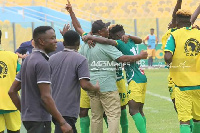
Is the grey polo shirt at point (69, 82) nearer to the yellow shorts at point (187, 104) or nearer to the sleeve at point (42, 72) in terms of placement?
the sleeve at point (42, 72)

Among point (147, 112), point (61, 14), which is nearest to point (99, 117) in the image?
point (147, 112)

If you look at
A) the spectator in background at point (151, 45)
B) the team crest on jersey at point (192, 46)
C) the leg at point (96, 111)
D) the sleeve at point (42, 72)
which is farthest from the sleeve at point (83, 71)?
the spectator in background at point (151, 45)

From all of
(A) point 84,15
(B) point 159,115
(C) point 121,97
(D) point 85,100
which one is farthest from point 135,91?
(A) point 84,15

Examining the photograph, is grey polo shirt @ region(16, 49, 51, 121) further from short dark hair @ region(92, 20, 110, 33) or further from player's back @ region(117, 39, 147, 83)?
player's back @ region(117, 39, 147, 83)

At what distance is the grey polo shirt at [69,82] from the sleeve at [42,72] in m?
1.11

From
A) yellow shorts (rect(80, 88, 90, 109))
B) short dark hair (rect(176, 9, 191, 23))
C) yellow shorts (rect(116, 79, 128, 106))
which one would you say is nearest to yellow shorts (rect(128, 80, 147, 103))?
yellow shorts (rect(116, 79, 128, 106))

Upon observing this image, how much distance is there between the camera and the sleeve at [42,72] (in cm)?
526

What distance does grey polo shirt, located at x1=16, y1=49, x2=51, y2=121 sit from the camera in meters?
5.29

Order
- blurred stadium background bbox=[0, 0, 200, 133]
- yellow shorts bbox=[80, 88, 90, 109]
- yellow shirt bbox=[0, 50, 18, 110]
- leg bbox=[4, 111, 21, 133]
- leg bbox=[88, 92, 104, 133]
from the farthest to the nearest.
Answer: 1. blurred stadium background bbox=[0, 0, 200, 133]
2. yellow shorts bbox=[80, 88, 90, 109]
3. leg bbox=[88, 92, 104, 133]
4. leg bbox=[4, 111, 21, 133]
5. yellow shirt bbox=[0, 50, 18, 110]

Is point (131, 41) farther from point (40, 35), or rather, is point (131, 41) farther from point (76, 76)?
point (40, 35)

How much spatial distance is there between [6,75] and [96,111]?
1.69 meters

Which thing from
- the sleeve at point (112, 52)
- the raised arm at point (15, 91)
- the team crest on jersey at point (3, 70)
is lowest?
the raised arm at point (15, 91)

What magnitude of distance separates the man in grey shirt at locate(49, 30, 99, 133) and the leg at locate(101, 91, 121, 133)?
4.31ft

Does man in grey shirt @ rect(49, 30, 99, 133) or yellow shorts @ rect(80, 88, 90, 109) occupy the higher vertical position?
man in grey shirt @ rect(49, 30, 99, 133)
